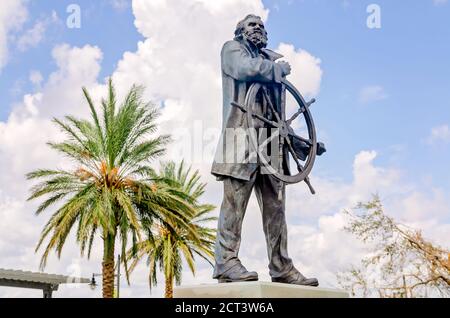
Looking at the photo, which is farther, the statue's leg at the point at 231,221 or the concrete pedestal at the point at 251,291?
the statue's leg at the point at 231,221

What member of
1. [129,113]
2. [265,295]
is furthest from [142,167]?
[265,295]

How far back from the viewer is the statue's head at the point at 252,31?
23.1 feet

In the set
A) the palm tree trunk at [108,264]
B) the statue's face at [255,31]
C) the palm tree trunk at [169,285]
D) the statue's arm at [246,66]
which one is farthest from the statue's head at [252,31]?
Answer: the palm tree trunk at [169,285]

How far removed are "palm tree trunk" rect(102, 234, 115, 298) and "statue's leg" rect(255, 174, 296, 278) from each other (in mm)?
11839

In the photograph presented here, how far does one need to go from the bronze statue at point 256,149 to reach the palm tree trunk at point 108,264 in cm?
1188

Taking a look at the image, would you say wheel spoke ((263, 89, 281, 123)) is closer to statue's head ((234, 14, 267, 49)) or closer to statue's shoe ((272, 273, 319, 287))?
statue's head ((234, 14, 267, 49))

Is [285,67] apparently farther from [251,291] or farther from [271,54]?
[251,291]

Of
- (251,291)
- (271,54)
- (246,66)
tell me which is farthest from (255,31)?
(251,291)

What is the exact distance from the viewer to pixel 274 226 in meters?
6.77

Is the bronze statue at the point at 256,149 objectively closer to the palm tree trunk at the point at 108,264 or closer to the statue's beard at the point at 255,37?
the statue's beard at the point at 255,37

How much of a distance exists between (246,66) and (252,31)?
69cm
